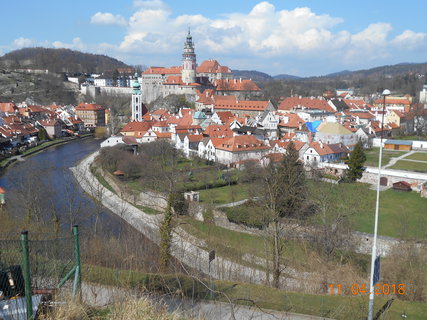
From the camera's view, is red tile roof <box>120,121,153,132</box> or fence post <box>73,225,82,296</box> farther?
red tile roof <box>120,121,153,132</box>

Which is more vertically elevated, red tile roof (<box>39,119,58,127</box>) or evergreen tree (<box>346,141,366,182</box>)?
red tile roof (<box>39,119,58,127</box>)

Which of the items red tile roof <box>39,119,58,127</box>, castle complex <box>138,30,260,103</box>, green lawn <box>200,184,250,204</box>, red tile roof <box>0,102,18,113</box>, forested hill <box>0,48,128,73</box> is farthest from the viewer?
forested hill <box>0,48,128,73</box>

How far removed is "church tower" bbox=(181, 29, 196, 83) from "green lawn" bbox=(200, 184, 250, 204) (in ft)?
111

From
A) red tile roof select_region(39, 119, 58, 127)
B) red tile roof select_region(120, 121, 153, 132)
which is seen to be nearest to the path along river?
red tile roof select_region(120, 121, 153, 132)

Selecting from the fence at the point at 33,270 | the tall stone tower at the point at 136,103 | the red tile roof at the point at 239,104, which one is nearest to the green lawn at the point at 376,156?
the red tile roof at the point at 239,104

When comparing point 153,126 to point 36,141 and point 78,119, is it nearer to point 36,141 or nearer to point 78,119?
point 36,141

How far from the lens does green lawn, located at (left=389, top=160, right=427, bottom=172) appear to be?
869 inches

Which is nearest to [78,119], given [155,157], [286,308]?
[155,157]

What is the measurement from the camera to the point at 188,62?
169 ft

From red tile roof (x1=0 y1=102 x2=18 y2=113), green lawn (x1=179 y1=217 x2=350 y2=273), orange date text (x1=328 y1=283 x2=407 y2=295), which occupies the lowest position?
green lawn (x1=179 y1=217 x2=350 y2=273)

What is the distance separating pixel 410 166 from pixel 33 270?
73.8 ft

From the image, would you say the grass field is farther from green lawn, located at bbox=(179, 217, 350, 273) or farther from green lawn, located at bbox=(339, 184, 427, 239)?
green lawn, located at bbox=(339, 184, 427, 239)

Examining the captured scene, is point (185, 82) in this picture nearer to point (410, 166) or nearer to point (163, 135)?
point (163, 135)

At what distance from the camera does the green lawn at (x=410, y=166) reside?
2208 centimetres
